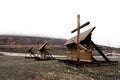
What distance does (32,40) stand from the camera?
359 feet

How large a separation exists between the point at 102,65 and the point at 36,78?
1166 cm

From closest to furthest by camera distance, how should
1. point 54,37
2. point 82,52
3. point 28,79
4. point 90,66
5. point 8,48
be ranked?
point 28,79
point 90,66
point 82,52
point 8,48
point 54,37

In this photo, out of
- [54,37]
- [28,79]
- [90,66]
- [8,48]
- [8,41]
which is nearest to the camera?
[28,79]

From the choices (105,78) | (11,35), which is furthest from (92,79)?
(11,35)

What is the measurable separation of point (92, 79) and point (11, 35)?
330 ft

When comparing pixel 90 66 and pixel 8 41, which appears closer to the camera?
pixel 90 66

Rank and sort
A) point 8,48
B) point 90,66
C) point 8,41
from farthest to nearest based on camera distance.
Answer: point 8,41 < point 8,48 < point 90,66

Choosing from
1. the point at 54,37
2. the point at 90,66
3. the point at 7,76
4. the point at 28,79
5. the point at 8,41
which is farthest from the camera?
the point at 54,37

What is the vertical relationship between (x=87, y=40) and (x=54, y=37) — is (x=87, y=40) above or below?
above

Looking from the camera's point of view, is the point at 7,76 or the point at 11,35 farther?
the point at 11,35

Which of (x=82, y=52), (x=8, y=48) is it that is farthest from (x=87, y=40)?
(x=8, y=48)

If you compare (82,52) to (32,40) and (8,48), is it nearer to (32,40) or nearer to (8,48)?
(8,48)

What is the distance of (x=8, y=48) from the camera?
88000 mm

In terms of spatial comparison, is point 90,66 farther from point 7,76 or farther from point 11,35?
point 11,35
